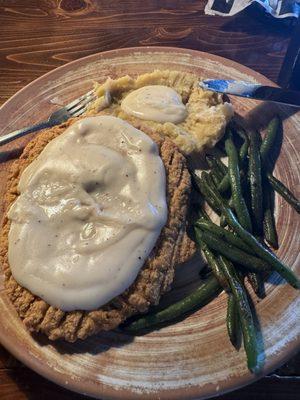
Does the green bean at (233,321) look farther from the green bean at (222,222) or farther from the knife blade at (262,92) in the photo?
the knife blade at (262,92)

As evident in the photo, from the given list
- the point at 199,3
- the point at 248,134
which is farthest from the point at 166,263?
the point at 199,3

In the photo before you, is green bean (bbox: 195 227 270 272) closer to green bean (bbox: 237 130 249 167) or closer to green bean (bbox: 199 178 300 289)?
green bean (bbox: 199 178 300 289)

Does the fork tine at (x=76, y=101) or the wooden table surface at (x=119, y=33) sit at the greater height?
the wooden table surface at (x=119, y=33)

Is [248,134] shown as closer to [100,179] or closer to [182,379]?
[100,179]

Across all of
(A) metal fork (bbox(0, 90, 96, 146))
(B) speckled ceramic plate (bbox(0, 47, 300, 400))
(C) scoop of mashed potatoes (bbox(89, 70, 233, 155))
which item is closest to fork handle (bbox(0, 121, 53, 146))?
(A) metal fork (bbox(0, 90, 96, 146))

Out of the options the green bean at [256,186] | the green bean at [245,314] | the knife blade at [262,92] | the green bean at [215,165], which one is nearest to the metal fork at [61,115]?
the knife blade at [262,92]

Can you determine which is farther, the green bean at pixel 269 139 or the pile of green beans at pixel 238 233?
the green bean at pixel 269 139

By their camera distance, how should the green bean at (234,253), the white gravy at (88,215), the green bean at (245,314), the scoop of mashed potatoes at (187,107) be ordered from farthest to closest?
the scoop of mashed potatoes at (187,107) → the green bean at (234,253) → the white gravy at (88,215) → the green bean at (245,314)

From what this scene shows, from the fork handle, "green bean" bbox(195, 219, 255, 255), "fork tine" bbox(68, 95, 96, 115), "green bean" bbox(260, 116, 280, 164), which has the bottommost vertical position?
"green bean" bbox(195, 219, 255, 255)
